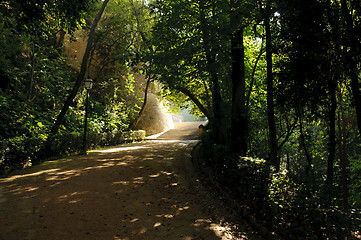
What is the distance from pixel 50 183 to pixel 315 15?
31.4 feet

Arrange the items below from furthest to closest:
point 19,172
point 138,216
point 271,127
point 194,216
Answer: point 19,172 → point 271,127 → point 194,216 → point 138,216

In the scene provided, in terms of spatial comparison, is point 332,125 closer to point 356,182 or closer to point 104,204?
point 104,204

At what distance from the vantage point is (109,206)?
601 cm

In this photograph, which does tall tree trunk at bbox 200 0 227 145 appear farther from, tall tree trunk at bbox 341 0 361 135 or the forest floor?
tall tree trunk at bbox 341 0 361 135

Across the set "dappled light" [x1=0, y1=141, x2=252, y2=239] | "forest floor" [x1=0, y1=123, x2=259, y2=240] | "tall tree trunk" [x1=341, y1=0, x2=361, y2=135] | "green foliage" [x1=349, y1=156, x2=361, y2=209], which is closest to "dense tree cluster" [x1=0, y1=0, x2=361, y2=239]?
"tall tree trunk" [x1=341, y1=0, x2=361, y2=135]

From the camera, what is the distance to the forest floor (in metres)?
4.72

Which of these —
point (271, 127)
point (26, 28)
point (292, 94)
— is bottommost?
point (271, 127)

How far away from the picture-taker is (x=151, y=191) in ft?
24.6

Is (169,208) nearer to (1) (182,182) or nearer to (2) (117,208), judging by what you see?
(2) (117,208)

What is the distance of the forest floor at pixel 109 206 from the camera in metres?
4.72

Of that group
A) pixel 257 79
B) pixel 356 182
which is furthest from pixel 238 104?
pixel 356 182

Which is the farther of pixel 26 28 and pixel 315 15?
pixel 26 28

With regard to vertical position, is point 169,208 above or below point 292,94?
below

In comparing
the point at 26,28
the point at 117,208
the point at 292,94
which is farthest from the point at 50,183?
the point at 292,94
